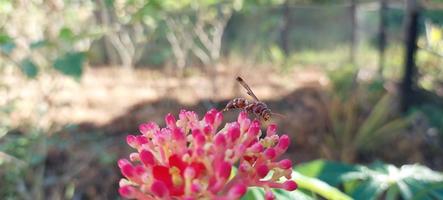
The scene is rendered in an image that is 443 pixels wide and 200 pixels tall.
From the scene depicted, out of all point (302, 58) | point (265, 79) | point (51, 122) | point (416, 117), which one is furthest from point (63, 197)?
point (302, 58)

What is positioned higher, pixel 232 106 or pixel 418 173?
pixel 232 106

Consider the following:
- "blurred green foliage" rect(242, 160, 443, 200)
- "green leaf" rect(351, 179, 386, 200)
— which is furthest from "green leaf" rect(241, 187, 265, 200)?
"green leaf" rect(351, 179, 386, 200)

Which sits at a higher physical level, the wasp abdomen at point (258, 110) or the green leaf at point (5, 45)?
the wasp abdomen at point (258, 110)

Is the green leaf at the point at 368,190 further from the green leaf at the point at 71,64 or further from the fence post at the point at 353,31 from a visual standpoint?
the fence post at the point at 353,31

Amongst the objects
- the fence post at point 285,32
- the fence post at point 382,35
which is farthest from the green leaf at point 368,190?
the fence post at point 285,32

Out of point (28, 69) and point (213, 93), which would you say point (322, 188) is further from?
point (213, 93)

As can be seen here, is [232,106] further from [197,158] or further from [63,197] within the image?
[63,197]

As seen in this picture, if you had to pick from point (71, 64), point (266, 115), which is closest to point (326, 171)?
point (266, 115)
